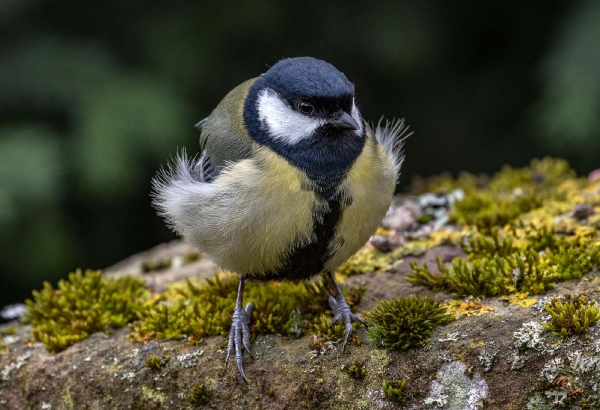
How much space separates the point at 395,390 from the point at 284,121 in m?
1.22

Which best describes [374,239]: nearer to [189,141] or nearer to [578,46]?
[189,141]

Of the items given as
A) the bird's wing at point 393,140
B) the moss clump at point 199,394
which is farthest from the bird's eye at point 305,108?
the moss clump at point 199,394

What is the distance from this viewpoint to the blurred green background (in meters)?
4.85

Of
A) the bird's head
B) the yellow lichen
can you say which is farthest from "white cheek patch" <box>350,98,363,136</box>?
the yellow lichen

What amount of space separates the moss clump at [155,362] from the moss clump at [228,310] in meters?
0.14

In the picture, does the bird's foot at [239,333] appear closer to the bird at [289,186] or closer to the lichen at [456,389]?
the bird at [289,186]

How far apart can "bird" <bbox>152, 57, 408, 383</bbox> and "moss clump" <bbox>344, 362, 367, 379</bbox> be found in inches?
5.8

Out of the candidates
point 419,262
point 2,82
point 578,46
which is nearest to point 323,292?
point 419,262

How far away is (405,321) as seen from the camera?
2777 mm

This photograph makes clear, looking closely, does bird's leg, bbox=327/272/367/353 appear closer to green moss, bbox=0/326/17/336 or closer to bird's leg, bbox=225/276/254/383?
bird's leg, bbox=225/276/254/383

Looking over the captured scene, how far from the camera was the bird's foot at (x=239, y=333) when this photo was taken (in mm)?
2971

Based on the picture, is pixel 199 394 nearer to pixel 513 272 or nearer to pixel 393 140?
pixel 513 272

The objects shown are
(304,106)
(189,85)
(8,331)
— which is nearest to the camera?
(304,106)

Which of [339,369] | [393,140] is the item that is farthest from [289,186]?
[393,140]
